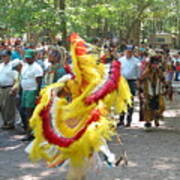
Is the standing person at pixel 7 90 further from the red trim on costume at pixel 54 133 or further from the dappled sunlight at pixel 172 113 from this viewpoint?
the red trim on costume at pixel 54 133

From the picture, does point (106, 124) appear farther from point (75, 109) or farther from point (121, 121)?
point (121, 121)

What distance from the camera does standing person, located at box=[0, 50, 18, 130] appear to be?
9.11 m

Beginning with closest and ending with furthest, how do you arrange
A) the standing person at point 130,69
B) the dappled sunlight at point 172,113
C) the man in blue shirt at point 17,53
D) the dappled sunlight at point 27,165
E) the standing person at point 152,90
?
the dappled sunlight at point 27,165 → the standing person at point 152,90 → the standing person at point 130,69 → the dappled sunlight at point 172,113 → the man in blue shirt at point 17,53

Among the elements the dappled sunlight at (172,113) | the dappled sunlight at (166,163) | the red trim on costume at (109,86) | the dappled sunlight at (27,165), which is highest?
the red trim on costume at (109,86)

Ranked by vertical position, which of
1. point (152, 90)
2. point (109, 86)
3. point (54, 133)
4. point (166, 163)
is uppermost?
point (109, 86)

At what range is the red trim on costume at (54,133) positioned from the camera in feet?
14.9

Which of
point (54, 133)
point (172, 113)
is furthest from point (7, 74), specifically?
point (172, 113)

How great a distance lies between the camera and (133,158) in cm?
715

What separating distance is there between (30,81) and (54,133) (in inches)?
149

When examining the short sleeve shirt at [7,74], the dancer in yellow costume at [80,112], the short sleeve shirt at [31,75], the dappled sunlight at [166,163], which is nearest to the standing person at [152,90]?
the short sleeve shirt at [31,75]

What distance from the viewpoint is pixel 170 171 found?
6488 mm

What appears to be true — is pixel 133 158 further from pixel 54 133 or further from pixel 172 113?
pixel 172 113

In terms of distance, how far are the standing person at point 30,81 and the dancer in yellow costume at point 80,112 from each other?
3396 mm

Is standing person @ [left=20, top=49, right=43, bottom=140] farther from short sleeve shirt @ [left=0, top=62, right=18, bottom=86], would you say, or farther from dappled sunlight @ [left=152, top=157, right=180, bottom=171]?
dappled sunlight @ [left=152, top=157, right=180, bottom=171]
